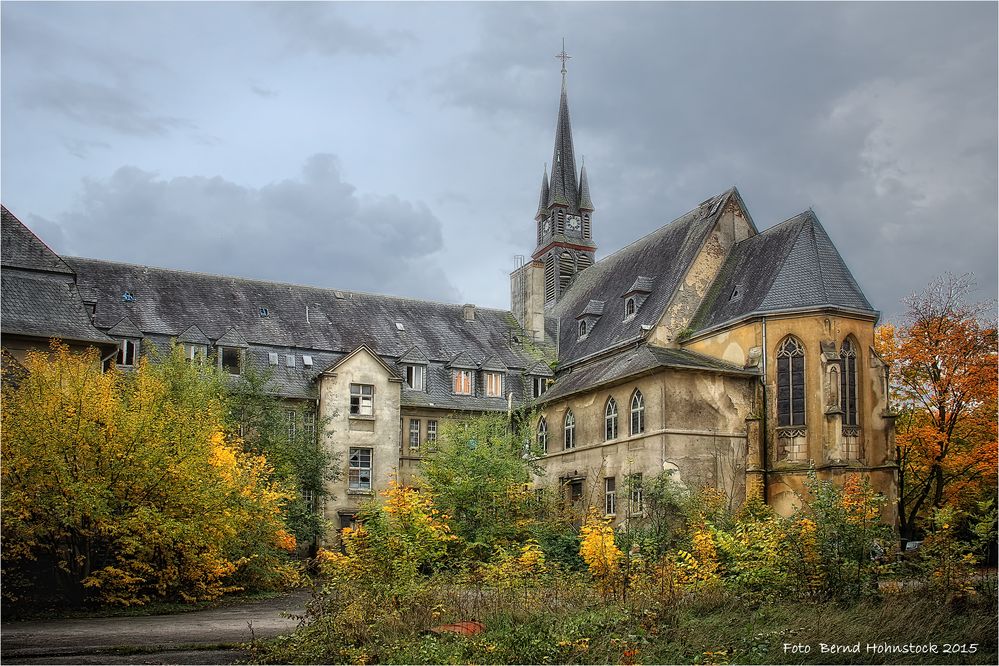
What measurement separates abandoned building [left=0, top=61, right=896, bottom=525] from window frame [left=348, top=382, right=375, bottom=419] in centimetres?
6

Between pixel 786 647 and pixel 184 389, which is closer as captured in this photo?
pixel 786 647

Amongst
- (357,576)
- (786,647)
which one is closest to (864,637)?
(786,647)

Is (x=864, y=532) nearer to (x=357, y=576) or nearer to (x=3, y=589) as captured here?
(x=357, y=576)

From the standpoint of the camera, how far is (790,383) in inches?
1378

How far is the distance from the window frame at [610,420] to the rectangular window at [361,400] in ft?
32.8

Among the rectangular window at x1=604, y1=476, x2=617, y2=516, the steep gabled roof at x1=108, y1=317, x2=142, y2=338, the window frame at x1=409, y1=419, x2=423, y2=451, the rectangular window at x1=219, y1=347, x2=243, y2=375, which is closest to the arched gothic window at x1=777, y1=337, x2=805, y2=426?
the rectangular window at x1=604, y1=476, x2=617, y2=516

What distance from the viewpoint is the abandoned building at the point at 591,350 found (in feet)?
111

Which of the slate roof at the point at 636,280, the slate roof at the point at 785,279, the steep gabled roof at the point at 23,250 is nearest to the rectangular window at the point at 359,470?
the slate roof at the point at 636,280

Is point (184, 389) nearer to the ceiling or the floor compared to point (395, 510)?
nearer to the ceiling

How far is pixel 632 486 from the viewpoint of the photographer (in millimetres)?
33562

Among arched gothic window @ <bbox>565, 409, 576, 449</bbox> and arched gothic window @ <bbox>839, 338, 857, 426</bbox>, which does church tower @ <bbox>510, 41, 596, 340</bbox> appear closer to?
arched gothic window @ <bbox>565, 409, 576, 449</bbox>

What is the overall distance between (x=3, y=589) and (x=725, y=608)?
15.5m

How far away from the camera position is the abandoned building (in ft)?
111

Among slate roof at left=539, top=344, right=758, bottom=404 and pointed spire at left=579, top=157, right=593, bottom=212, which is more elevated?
pointed spire at left=579, top=157, right=593, bottom=212
